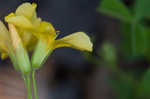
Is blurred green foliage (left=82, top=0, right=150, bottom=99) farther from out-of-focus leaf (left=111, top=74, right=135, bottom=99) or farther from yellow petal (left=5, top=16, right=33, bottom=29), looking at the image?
yellow petal (left=5, top=16, right=33, bottom=29)

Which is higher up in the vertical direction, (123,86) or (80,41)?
(80,41)

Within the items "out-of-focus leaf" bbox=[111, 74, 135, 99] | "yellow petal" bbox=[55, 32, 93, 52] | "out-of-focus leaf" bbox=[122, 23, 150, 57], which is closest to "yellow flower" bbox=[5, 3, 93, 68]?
"yellow petal" bbox=[55, 32, 93, 52]

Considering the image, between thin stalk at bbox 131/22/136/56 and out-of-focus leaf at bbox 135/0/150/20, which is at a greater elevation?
out-of-focus leaf at bbox 135/0/150/20

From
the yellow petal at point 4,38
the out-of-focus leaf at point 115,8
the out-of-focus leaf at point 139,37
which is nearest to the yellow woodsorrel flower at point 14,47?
the yellow petal at point 4,38

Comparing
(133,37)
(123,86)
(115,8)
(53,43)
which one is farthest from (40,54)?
(123,86)

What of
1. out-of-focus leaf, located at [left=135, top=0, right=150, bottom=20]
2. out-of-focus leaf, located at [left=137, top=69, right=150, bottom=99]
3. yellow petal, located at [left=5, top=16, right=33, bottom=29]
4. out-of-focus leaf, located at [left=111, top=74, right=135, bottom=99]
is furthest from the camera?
out-of-focus leaf, located at [left=111, top=74, right=135, bottom=99]

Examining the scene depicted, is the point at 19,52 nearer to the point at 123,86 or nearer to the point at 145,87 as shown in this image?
the point at 145,87

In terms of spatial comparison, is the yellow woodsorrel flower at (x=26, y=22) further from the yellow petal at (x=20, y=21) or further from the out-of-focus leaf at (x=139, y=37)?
the out-of-focus leaf at (x=139, y=37)
